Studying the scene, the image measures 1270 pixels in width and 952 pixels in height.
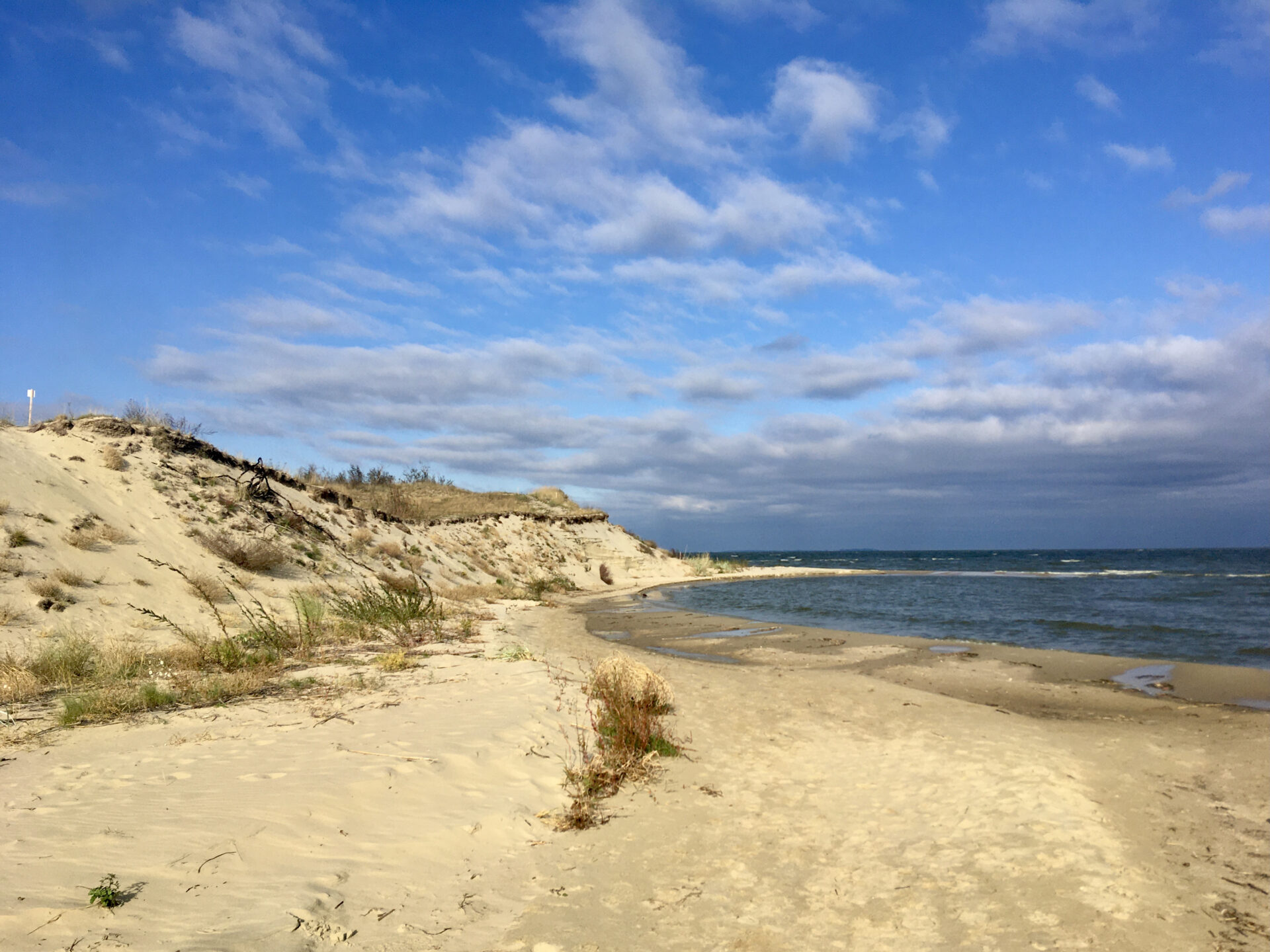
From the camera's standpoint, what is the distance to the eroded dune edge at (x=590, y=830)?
14.2 feet

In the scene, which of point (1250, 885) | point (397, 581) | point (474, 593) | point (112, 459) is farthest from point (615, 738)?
point (474, 593)

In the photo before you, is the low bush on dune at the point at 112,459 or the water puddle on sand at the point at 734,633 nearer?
the low bush on dune at the point at 112,459

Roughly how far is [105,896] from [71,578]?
13.1 m

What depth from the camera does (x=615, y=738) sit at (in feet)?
25.5

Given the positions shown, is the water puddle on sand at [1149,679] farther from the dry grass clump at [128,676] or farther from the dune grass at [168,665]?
the dry grass clump at [128,676]

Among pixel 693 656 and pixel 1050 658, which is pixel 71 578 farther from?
pixel 1050 658

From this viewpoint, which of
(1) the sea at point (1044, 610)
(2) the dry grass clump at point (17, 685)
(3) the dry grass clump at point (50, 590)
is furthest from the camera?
(1) the sea at point (1044, 610)

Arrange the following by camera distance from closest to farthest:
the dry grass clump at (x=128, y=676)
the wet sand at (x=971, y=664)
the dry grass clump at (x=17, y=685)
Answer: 1. the dry grass clump at (x=128, y=676)
2. the dry grass clump at (x=17, y=685)
3. the wet sand at (x=971, y=664)

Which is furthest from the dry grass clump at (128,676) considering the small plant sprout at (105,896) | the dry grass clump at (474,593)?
the dry grass clump at (474,593)

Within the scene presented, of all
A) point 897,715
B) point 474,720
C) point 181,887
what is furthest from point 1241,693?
point 181,887

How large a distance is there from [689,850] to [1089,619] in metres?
22.8

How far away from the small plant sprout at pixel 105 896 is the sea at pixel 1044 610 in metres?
18.8

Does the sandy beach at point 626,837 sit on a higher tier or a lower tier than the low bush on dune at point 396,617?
lower

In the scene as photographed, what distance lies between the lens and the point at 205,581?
1644 cm
